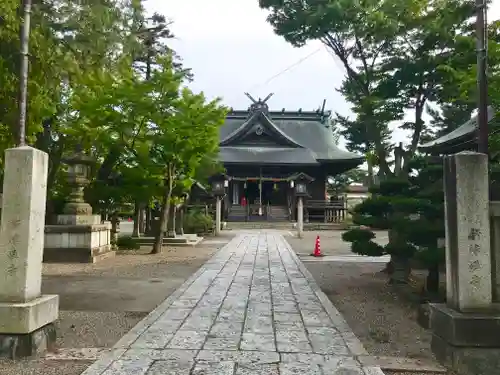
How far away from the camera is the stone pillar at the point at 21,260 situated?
4383 millimetres

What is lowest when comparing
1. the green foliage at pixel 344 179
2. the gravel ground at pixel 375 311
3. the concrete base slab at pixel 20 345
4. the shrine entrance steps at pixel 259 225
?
the gravel ground at pixel 375 311

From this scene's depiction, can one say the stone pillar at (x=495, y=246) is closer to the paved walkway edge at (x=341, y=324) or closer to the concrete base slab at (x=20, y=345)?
the paved walkway edge at (x=341, y=324)

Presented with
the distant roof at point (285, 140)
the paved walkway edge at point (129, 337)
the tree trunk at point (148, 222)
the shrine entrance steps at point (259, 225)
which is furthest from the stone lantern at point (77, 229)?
the distant roof at point (285, 140)

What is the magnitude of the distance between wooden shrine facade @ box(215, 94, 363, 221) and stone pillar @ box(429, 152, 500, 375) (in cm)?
2716

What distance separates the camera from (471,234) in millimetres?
4461

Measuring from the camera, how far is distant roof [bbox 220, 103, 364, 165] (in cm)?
3600

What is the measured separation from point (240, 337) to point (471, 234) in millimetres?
2823

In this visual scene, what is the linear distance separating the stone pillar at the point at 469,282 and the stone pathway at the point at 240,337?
3.02ft

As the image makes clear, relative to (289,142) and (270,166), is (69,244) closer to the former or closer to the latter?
(270,166)

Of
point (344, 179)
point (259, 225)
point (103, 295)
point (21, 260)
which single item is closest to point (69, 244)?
point (103, 295)

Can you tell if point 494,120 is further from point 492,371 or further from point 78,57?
point 78,57

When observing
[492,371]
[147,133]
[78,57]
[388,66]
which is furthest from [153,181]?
[492,371]

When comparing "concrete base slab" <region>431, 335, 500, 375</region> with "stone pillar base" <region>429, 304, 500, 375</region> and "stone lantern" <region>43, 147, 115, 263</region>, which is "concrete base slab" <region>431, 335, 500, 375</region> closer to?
"stone pillar base" <region>429, 304, 500, 375</region>

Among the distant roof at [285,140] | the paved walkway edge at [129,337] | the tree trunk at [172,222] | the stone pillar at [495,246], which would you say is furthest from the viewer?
the distant roof at [285,140]
